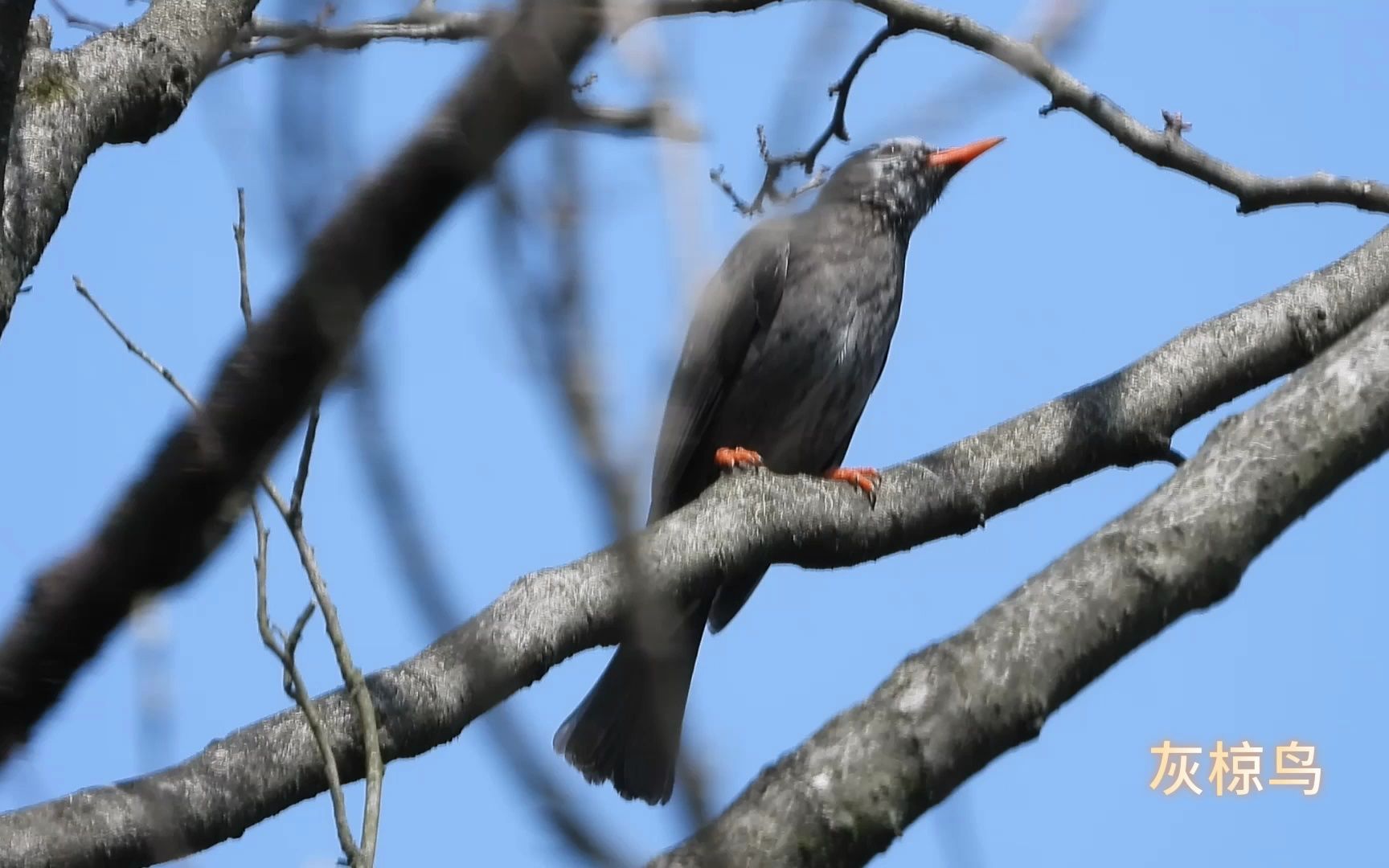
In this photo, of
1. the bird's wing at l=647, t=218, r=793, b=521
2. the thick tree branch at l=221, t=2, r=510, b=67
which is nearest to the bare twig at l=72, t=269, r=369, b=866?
the thick tree branch at l=221, t=2, r=510, b=67

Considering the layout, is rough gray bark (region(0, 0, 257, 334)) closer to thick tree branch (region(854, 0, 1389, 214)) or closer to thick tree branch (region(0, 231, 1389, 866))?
thick tree branch (region(0, 231, 1389, 866))

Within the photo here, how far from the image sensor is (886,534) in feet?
12.2

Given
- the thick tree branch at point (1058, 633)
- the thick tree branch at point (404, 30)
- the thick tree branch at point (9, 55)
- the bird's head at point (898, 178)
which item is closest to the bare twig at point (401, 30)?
the thick tree branch at point (404, 30)

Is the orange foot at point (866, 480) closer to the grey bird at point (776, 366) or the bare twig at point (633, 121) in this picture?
the grey bird at point (776, 366)

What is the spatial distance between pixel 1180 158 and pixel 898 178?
1962 millimetres

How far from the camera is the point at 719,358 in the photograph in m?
5.42

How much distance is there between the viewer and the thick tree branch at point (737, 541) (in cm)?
295

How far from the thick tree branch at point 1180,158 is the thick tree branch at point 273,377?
2951 millimetres

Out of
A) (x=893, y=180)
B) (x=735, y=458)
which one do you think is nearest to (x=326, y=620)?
(x=735, y=458)

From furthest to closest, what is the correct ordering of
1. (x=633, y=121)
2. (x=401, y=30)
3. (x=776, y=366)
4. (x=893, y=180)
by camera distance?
(x=893, y=180), (x=776, y=366), (x=401, y=30), (x=633, y=121)

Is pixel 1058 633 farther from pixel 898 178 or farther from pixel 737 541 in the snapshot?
pixel 898 178

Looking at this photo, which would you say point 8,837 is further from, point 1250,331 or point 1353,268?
point 1353,268

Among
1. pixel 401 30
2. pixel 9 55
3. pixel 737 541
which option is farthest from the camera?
pixel 401 30

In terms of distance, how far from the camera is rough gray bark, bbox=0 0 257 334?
3709 mm
